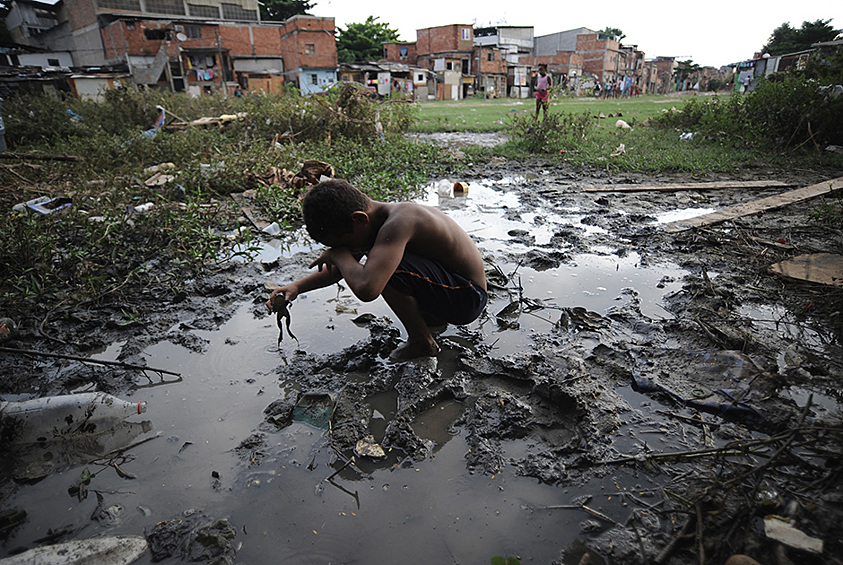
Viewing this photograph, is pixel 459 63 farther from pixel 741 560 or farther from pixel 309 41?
pixel 741 560

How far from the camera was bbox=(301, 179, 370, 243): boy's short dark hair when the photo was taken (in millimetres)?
2023

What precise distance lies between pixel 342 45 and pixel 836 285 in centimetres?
4486

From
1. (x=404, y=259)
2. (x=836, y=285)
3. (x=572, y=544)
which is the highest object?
(x=404, y=259)

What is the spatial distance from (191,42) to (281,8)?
44.4ft

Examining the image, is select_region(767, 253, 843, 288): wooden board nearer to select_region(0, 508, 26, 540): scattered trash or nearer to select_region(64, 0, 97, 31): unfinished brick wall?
select_region(0, 508, 26, 540): scattered trash

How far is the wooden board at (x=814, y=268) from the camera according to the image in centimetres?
292

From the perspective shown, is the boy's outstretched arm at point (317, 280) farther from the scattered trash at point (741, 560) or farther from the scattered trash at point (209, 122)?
the scattered trash at point (209, 122)

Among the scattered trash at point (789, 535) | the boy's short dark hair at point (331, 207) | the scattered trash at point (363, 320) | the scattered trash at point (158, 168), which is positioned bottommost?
the scattered trash at point (363, 320)

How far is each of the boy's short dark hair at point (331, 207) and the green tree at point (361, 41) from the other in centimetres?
4256

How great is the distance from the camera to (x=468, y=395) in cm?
212

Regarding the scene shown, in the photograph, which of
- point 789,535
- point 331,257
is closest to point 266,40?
point 331,257

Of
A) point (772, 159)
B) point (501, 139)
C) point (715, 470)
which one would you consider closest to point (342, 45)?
point (501, 139)

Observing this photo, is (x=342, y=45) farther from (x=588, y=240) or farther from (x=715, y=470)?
(x=715, y=470)

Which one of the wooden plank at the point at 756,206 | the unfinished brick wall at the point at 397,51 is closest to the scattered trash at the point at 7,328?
the wooden plank at the point at 756,206
